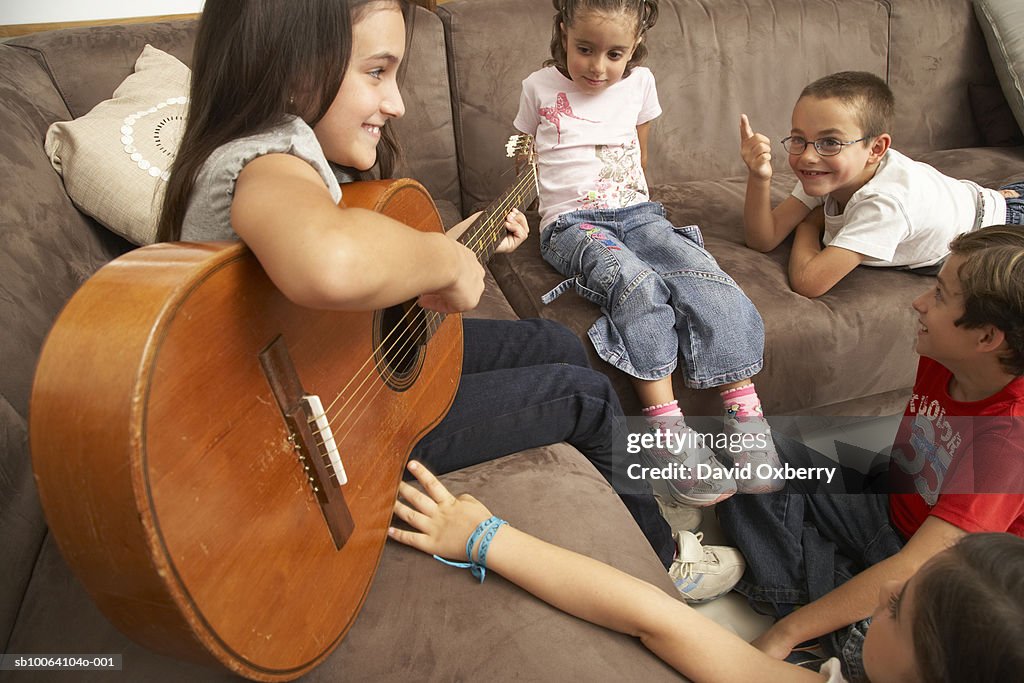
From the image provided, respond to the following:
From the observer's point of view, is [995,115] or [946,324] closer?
[946,324]

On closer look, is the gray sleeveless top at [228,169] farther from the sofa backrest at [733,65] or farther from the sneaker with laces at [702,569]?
the sofa backrest at [733,65]

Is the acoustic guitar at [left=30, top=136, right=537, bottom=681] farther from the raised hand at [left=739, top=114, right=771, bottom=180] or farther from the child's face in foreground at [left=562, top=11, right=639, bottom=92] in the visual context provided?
the raised hand at [left=739, top=114, right=771, bottom=180]

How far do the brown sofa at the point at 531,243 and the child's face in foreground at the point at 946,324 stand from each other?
1.50ft

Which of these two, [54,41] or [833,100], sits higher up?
[54,41]

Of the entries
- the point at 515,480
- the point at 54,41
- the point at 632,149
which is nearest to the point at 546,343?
the point at 515,480

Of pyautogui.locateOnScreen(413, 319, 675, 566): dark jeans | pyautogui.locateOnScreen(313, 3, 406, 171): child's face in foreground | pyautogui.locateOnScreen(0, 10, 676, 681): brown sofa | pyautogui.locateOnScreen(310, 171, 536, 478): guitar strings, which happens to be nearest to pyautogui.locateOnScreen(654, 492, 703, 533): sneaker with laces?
pyautogui.locateOnScreen(413, 319, 675, 566): dark jeans

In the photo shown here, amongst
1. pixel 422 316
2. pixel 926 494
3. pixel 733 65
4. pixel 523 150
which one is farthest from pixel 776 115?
pixel 422 316

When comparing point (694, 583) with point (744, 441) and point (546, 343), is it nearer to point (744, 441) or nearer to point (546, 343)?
point (744, 441)

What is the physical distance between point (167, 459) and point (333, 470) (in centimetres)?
23

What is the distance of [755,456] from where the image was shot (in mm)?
1673

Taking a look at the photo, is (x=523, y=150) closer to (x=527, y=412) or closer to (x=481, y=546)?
(x=527, y=412)

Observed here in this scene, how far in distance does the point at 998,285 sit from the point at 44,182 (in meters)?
1.83

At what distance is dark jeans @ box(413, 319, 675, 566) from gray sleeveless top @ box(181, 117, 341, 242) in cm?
49

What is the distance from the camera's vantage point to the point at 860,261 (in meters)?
1.86
